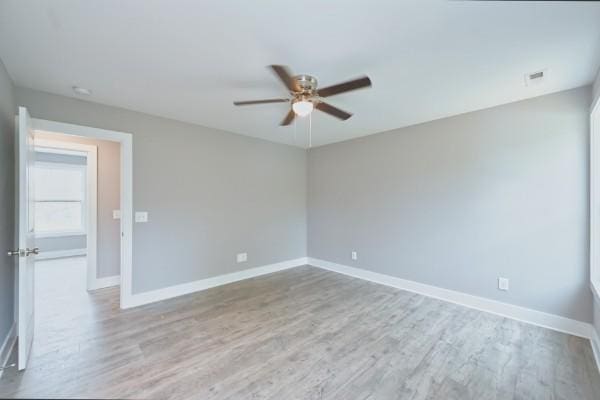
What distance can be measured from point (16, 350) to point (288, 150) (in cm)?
415

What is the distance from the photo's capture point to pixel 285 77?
1.79 metres

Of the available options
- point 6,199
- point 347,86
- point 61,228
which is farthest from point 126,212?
point 61,228

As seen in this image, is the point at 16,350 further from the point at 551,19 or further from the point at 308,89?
the point at 551,19

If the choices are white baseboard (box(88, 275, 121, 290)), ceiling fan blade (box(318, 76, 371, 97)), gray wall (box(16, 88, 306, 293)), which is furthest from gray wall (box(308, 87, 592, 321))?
white baseboard (box(88, 275, 121, 290))

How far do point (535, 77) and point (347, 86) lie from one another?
1797 mm

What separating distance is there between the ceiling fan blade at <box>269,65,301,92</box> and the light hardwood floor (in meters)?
1.98

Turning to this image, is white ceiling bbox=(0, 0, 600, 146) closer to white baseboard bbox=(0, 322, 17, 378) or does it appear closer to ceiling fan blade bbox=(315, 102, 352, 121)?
ceiling fan blade bbox=(315, 102, 352, 121)

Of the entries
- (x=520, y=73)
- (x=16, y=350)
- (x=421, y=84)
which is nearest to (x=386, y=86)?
(x=421, y=84)

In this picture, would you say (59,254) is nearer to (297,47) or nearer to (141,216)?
(141,216)

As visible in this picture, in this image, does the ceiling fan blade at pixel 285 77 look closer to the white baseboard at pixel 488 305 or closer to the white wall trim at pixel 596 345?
the white baseboard at pixel 488 305

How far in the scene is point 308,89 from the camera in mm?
2115

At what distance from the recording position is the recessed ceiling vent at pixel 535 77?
2.19m

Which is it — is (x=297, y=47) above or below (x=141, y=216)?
above

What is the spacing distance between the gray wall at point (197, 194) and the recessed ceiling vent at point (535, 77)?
3464 mm
